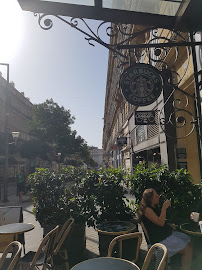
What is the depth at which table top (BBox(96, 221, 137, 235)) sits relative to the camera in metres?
3.83

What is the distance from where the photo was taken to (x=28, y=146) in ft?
127

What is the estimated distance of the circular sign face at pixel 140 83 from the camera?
4.43 metres

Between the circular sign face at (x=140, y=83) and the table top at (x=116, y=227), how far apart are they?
2265 millimetres

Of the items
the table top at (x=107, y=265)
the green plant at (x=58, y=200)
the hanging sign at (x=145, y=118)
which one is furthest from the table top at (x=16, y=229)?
the hanging sign at (x=145, y=118)

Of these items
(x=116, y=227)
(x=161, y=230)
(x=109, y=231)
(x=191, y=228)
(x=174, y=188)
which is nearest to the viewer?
(x=161, y=230)

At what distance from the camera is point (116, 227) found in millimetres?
4070

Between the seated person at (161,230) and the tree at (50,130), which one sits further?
the tree at (50,130)

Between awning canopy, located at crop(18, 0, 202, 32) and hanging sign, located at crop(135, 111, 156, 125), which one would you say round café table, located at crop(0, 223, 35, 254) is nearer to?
awning canopy, located at crop(18, 0, 202, 32)

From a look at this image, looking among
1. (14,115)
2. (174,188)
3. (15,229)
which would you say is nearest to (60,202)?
(15,229)

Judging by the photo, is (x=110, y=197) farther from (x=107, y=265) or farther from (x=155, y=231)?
(x=107, y=265)

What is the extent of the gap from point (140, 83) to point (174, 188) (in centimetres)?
208

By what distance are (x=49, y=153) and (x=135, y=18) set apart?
127ft

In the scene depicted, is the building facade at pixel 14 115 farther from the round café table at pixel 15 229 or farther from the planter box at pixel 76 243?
the planter box at pixel 76 243

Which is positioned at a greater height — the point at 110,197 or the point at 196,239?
the point at 110,197
